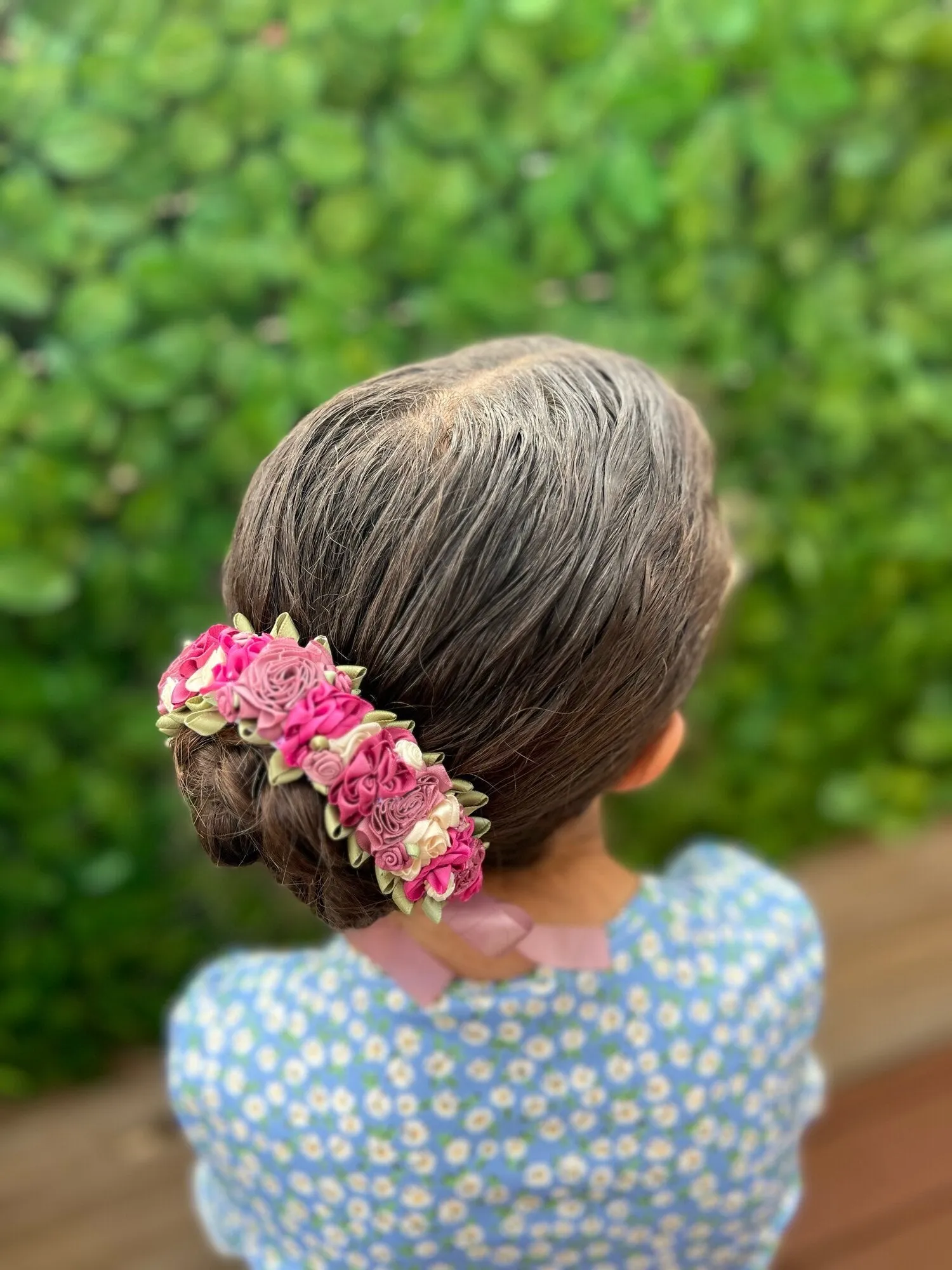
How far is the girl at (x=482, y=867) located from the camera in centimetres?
51

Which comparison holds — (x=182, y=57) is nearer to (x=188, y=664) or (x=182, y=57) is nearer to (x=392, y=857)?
(x=188, y=664)

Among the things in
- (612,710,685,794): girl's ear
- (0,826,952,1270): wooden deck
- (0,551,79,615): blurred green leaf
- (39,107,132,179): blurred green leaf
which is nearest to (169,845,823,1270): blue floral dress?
(612,710,685,794): girl's ear

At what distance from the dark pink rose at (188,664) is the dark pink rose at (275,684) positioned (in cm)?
4

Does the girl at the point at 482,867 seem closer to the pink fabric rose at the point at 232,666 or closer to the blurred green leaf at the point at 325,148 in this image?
the pink fabric rose at the point at 232,666

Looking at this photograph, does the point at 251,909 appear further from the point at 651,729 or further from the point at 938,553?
the point at 938,553

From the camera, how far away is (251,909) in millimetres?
1255

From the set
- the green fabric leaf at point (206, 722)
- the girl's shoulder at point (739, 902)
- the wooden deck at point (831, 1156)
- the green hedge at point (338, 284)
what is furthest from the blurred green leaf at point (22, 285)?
the wooden deck at point (831, 1156)

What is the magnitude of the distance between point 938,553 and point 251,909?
1.01 m

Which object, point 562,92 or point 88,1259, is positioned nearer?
point 562,92

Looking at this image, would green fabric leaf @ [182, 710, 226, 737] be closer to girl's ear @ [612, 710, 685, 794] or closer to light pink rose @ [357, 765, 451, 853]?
light pink rose @ [357, 765, 451, 853]

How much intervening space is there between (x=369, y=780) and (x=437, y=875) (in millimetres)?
63

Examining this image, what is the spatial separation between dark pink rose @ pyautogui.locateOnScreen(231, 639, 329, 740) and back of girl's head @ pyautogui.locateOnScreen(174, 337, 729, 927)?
0.03 metres

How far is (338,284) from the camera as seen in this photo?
99 cm

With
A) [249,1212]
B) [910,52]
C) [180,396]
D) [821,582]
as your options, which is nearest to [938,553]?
[821,582]
